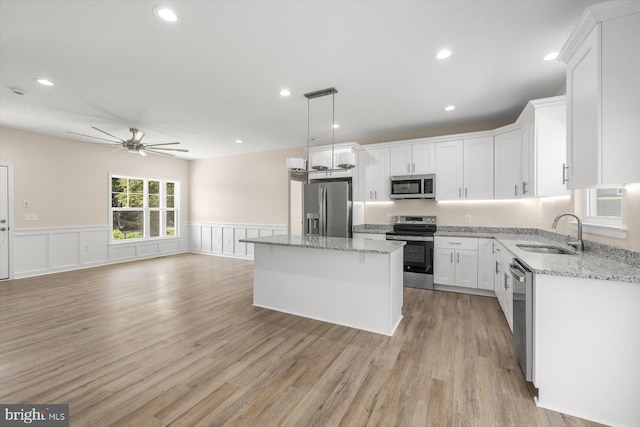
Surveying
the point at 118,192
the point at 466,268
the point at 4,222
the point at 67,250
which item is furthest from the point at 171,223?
the point at 466,268

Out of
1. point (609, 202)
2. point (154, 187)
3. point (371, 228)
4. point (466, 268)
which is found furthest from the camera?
point (154, 187)

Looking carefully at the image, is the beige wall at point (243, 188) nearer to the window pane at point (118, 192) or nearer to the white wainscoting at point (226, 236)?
the white wainscoting at point (226, 236)

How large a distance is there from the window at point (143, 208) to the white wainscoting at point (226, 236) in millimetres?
655

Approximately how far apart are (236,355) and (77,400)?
110cm

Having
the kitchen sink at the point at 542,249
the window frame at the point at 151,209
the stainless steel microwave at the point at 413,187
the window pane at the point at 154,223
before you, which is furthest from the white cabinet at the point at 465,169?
the window pane at the point at 154,223

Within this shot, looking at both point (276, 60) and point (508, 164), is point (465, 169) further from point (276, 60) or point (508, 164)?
point (276, 60)

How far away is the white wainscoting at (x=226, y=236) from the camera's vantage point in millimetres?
7160

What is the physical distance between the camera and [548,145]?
10.3 ft

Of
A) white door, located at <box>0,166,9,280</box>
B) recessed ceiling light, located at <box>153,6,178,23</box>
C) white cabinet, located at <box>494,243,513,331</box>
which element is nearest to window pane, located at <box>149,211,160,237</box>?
white door, located at <box>0,166,9,280</box>

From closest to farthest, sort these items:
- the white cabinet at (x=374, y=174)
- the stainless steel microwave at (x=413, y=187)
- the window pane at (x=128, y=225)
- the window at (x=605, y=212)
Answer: the window at (x=605, y=212) → the stainless steel microwave at (x=413, y=187) → the white cabinet at (x=374, y=174) → the window pane at (x=128, y=225)

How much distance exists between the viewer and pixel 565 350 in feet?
5.99

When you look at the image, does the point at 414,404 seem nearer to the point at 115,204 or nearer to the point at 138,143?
the point at 138,143

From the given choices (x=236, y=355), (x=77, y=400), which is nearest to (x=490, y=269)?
(x=236, y=355)

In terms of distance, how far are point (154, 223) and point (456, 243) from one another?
745cm
